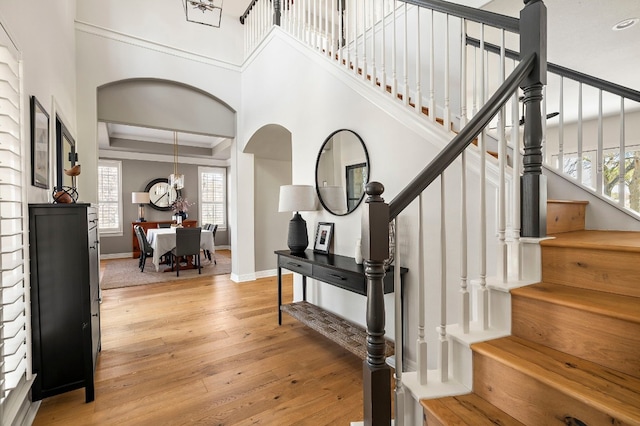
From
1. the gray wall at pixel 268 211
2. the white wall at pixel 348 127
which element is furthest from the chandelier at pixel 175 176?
the white wall at pixel 348 127

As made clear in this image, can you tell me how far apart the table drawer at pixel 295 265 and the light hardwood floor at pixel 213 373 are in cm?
65

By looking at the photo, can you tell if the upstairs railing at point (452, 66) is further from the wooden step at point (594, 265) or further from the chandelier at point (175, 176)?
the chandelier at point (175, 176)

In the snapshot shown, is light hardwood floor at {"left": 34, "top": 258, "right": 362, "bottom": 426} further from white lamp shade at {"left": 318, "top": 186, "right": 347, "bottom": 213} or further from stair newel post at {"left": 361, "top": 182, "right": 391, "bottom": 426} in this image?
white lamp shade at {"left": 318, "top": 186, "right": 347, "bottom": 213}

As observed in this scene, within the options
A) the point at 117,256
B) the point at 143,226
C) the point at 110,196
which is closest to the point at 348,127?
the point at 143,226

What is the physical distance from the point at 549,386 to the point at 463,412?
0.98 ft

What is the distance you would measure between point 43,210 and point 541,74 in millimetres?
2851

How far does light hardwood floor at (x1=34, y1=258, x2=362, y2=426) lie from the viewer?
1.88 metres

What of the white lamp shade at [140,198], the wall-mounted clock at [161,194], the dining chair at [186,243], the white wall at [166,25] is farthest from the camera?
the wall-mounted clock at [161,194]

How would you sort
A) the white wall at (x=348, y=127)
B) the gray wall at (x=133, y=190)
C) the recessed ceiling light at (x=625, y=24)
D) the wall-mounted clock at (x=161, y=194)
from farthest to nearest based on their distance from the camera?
the wall-mounted clock at (x=161, y=194) < the gray wall at (x=133, y=190) < the recessed ceiling light at (x=625, y=24) < the white wall at (x=348, y=127)

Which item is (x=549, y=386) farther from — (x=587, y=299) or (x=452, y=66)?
(x=452, y=66)

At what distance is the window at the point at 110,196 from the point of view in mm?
7707

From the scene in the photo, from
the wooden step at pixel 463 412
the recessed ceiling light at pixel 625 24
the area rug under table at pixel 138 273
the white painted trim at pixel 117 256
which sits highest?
the recessed ceiling light at pixel 625 24

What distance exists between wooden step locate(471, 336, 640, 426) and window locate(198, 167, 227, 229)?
29.0 ft

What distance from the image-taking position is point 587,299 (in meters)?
1.18
